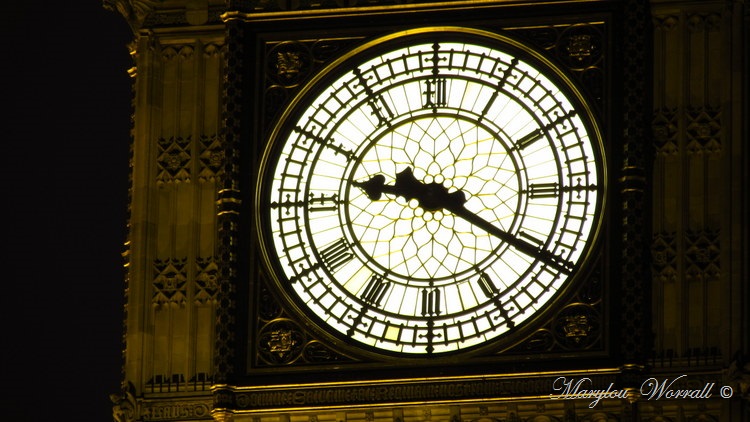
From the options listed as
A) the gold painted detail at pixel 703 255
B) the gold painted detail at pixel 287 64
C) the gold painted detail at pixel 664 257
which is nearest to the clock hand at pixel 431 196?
the gold painted detail at pixel 664 257

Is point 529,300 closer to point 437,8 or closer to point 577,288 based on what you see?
point 577,288

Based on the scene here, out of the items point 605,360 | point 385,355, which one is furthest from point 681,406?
point 385,355

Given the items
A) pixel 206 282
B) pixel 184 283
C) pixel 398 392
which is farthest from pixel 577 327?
pixel 184 283

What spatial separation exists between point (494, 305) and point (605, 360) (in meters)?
1.08

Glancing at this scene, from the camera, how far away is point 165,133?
28.3 m

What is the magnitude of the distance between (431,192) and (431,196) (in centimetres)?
4

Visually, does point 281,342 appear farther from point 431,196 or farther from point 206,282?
point 431,196

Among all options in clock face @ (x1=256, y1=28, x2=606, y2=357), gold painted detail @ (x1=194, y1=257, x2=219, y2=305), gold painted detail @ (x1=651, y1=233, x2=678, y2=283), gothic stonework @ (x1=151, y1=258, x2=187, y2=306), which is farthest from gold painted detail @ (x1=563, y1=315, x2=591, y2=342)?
gothic stonework @ (x1=151, y1=258, x2=187, y2=306)

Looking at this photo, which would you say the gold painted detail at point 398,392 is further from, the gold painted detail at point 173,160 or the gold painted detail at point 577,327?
the gold painted detail at point 173,160

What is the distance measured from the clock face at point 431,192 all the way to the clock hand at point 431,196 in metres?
0.01

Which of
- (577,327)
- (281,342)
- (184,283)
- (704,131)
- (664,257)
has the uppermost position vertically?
(704,131)

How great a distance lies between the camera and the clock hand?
2720 centimetres

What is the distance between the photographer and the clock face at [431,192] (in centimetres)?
2717

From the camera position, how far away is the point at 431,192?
27453 mm
